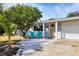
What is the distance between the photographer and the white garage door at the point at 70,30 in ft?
28.0

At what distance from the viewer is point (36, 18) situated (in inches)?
321

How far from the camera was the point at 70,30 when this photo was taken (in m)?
8.89

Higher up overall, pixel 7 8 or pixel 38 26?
pixel 7 8

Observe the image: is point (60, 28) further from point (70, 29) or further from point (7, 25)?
point (7, 25)

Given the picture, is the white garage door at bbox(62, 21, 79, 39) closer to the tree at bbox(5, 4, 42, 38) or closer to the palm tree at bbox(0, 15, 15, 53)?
the tree at bbox(5, 4, 42, 38)

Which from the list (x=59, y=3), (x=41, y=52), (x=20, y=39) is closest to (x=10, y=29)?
(x=20, y=39)

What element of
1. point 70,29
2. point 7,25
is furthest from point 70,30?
point 7,25

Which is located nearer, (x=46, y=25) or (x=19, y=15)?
(x=19, y=15)

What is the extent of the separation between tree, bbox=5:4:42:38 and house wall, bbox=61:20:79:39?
51.3 inches

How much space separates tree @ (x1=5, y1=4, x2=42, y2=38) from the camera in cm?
802

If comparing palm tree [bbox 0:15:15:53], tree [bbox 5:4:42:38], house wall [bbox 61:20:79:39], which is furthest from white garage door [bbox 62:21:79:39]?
palm tree [bbox 0:15:15:53]

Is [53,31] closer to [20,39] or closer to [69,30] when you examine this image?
[69,30]

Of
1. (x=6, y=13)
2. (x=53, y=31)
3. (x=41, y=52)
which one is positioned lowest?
(x=41, y=52)

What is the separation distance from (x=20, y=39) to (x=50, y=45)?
0.97 m
